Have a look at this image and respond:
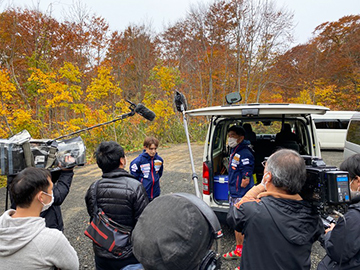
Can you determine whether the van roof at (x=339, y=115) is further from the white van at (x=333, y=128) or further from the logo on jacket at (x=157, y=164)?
the logo on jacket at (x=157, y=164)

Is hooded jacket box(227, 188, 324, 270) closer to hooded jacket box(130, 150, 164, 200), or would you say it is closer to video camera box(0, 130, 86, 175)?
video camera box(0, 130, 86, 175)

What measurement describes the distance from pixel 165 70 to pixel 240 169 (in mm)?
9390

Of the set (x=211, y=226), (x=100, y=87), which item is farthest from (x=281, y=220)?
(x=100, y=87)

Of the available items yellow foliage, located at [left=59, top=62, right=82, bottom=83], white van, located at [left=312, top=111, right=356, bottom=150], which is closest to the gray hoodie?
yellow foliage, located at [left=59, top=62, right=82, bottom=83]

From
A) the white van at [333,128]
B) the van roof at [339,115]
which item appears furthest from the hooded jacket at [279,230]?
the van roof at [339,115]

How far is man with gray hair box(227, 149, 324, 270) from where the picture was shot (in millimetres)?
1341

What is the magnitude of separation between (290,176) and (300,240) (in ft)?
1.17

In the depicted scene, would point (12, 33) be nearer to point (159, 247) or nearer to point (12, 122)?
point (12, 122)

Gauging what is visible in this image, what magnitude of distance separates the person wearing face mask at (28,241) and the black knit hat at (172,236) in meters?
0.76

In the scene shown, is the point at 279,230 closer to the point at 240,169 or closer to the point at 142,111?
the point at 240,169

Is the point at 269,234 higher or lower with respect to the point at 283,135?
lower

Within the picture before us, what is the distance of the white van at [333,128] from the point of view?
36.2ft

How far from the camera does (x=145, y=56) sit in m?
19.1

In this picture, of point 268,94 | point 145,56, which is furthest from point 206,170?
point 145,56
